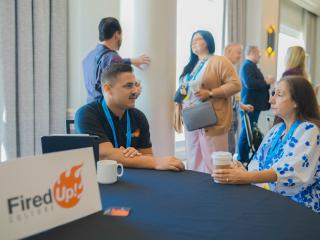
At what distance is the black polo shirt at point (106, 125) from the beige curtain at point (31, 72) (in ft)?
3.29

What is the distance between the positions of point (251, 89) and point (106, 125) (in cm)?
258

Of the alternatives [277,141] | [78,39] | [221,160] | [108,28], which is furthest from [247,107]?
[221,160]

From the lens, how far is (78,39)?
2.81 meters

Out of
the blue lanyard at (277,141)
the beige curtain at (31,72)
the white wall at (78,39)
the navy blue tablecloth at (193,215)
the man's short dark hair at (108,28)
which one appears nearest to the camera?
the navy blue tablecloth at (193,215)

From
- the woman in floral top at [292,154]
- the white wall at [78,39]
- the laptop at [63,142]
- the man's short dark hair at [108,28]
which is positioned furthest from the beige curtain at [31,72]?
the woman in floral top at [292,154]

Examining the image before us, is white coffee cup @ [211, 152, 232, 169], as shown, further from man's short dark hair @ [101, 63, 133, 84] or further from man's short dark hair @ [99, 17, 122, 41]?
man's short dark hair @ [99, 17, 122, 41]

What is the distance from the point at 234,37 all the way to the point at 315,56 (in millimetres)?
4737

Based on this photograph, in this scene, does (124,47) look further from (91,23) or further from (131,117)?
(131,117)

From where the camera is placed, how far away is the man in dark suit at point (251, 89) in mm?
3789

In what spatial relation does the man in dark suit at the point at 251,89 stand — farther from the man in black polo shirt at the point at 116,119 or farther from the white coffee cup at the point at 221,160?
the white coffee cup at the point at 221,160

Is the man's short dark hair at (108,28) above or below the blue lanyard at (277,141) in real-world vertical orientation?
above

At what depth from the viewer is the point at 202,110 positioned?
8.02 feet

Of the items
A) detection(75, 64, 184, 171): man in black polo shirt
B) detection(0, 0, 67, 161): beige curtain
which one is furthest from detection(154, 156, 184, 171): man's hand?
detection(0, 0, 67, 161): beige curtain

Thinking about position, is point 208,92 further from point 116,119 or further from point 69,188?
point 69,188
